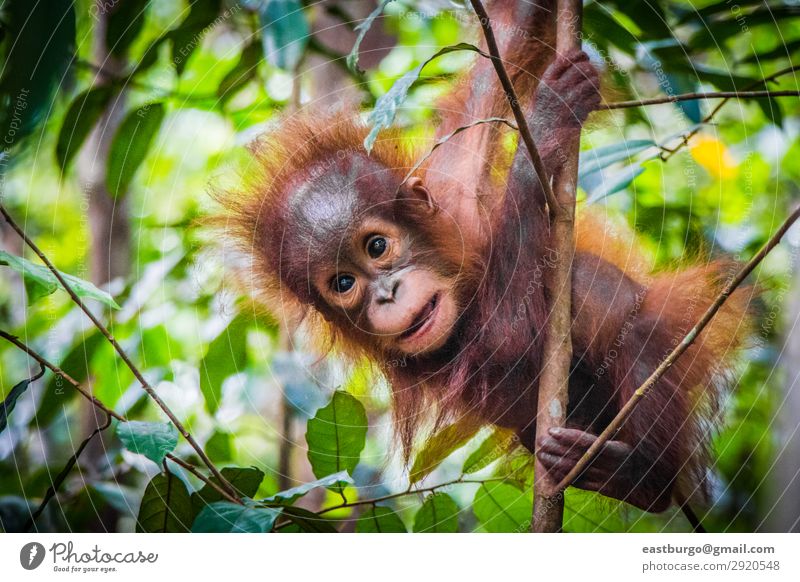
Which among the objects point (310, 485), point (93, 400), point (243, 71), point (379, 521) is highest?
point (243, 71)

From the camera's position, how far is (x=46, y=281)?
3.86 ft

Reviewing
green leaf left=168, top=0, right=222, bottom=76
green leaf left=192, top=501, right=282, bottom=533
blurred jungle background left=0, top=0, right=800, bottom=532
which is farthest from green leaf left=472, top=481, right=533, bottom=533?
green leaf left=168, top=0, right=222, bottom=76

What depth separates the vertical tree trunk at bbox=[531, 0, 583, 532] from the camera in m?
1.32

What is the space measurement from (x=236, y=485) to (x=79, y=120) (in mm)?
740

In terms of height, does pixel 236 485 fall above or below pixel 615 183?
below

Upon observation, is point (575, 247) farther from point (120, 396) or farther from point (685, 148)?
point (120, 396)

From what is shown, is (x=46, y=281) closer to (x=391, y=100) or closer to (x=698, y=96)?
(x=391, y=100)

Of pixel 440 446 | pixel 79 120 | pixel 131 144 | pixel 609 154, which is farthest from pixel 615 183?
pixel 79 120

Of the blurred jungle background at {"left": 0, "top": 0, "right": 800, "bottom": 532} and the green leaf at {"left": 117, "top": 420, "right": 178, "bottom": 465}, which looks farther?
the blurred jungle background at {"left": 0, "top": 0, "right": 800, "bottom": 532}

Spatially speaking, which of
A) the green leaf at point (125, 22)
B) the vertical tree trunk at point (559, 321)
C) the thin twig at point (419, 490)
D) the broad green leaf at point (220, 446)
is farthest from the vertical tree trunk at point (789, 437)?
the green leaf at point (125, 22)

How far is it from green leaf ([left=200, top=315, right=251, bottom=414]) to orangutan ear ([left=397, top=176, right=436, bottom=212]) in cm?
41

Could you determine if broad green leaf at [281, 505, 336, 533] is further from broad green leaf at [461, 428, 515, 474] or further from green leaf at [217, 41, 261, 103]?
green leaf at [217, 41, 261, 103]

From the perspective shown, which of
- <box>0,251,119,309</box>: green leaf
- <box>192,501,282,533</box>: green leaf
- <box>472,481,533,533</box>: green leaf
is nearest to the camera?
<box>0,251,119,309</box>: green leaf
